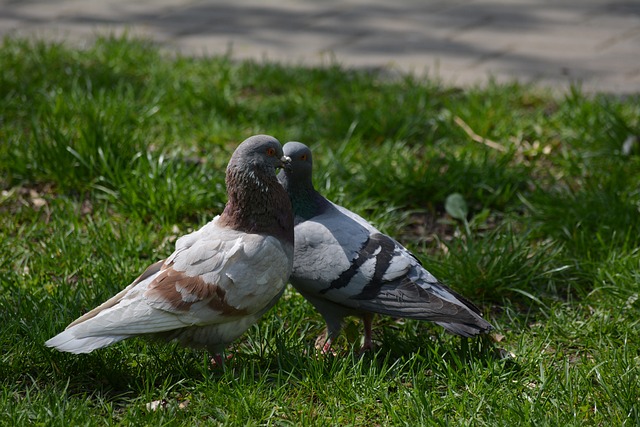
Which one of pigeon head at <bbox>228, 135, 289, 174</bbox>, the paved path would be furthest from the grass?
pigeon head at <bbox>228, 135, 289, 174</bbox>

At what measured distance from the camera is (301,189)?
12.1ft

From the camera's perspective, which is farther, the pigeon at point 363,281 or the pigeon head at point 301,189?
the pigeon head at point 301,189

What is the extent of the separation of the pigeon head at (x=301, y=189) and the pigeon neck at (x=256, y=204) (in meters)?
0.35

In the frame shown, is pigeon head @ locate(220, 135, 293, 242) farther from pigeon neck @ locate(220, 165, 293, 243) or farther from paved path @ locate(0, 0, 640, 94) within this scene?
paved path @ locate(0, 0, 640, 94)

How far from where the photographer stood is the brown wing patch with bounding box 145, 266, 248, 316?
3.11 metres

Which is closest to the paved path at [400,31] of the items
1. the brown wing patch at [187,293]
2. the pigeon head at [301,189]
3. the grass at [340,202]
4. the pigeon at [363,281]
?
the grass at [340,202]

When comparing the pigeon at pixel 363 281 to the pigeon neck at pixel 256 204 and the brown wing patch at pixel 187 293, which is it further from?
the brown wing patch at pixel 187 293

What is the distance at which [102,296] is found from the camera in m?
3.69

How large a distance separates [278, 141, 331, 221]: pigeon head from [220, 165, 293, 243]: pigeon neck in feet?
1.14

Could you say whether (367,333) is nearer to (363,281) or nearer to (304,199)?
(363,281)

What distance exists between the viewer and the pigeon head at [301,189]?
3670 millimetres

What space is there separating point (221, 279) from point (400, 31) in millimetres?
4808

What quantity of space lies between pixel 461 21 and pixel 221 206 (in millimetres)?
3875

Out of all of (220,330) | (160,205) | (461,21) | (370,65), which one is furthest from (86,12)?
(220,330)
